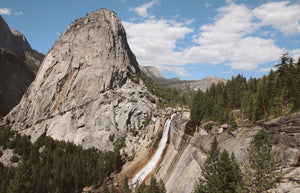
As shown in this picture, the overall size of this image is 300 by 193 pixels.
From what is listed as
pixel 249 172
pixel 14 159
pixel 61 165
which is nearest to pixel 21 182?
pixel 61 165

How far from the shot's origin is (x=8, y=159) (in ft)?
275

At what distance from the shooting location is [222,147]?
1526 inches

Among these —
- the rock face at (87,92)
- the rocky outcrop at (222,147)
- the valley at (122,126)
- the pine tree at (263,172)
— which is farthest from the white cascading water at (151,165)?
the pine tree at (263,172)

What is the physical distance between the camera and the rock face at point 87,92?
9557cm

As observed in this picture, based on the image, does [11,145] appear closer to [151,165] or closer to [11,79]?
[151,165]

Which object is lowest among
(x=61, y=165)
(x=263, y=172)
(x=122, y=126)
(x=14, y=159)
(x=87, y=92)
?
(x=14, y=159)

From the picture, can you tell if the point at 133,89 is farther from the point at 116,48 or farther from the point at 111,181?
the point at 111,181

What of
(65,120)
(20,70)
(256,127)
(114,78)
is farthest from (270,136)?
(20,70)

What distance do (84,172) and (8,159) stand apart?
137 feet

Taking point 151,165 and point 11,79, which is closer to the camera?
point 151,165

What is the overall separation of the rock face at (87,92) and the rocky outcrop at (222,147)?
1467 inches

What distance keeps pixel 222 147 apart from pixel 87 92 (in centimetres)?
8723

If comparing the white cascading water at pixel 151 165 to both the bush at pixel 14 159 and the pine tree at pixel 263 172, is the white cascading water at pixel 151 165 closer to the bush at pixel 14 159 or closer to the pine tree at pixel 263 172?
the pine tree at pixel 263 172

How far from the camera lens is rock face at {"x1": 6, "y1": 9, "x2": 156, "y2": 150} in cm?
9557
